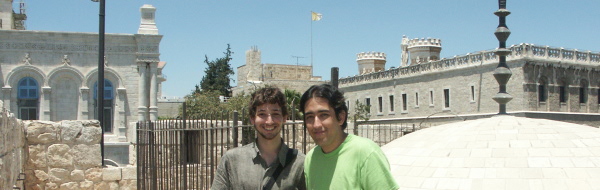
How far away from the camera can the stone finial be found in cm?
2640

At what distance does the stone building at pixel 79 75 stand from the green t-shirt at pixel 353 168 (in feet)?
77.5

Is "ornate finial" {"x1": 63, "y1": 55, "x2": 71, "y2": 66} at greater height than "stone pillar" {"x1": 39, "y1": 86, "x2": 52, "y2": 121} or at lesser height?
greater

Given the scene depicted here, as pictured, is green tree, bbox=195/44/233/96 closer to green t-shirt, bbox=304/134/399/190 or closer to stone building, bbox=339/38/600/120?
stone building, bbox=339/38/600/120

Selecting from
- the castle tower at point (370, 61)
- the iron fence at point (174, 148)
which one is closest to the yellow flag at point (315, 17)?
the castle tower at point (370, 61)

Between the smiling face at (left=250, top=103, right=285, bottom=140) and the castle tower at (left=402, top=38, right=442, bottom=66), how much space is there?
4245 cm

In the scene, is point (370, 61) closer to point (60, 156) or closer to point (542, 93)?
point (542, 93)

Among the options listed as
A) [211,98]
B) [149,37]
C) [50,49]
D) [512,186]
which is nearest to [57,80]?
[50,49]

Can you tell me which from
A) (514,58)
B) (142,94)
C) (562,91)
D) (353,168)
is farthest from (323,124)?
(562,91)

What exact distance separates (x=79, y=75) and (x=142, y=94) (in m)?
2.58

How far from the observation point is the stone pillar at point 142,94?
26.8m

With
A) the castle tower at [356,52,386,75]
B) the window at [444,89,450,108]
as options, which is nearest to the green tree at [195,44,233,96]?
the castle tower at [356,52,386,75]

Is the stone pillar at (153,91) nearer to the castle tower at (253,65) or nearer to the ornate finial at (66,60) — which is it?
the ornate finial at (66,60)

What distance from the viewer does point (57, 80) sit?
2700cm

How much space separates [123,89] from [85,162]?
59.9 feet
